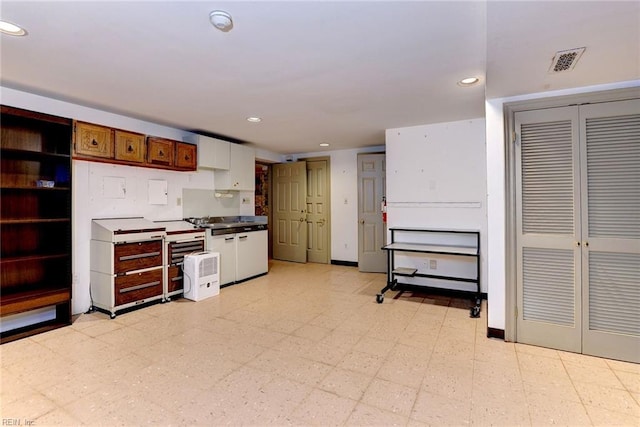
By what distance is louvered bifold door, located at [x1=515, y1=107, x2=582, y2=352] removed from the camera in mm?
2646

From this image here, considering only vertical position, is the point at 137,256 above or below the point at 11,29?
below

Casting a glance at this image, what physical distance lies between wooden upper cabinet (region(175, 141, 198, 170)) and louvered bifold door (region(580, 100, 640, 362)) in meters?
4.47

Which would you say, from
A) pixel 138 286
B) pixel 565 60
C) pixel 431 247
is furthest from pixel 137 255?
pixel 565 60

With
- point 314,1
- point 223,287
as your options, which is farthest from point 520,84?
point 223,287

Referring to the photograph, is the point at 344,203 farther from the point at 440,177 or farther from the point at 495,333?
the point at 495,333

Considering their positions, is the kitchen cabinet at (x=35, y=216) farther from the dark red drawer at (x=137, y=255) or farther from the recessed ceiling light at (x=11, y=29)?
the recessed ceiling light at (x=11, y=29)

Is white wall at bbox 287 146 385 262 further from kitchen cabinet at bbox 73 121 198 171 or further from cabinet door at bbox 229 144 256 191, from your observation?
kitchen cabinet at bbox 73 121 198 171

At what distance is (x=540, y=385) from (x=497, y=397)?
0.39m

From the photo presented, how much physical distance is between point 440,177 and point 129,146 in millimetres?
4061

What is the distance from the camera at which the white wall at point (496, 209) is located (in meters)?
2.88

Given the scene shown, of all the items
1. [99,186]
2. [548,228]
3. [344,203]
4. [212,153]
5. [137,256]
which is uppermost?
[212,153]

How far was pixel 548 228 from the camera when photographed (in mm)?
2736

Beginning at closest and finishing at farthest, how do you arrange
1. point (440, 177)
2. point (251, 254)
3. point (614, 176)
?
point (614, 176), point (440, 177), point (251, 254)

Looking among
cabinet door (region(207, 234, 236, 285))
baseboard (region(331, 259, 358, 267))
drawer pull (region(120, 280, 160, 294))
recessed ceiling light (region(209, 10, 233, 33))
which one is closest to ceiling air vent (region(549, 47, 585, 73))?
recessed ceiling light (region(209, 10, 233, 33))
